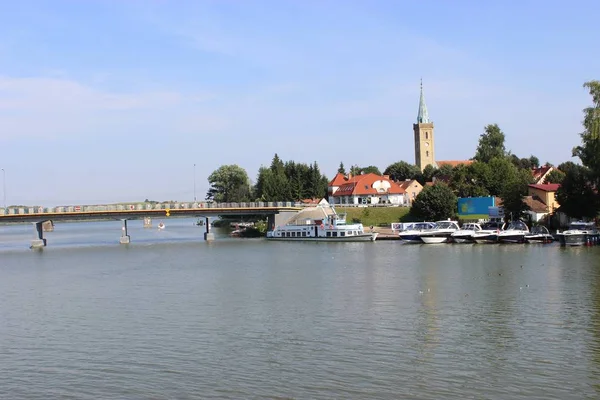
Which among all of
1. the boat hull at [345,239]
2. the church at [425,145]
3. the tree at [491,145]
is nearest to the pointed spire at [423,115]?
the church at [425,145]

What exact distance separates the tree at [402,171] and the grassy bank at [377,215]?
148 ft

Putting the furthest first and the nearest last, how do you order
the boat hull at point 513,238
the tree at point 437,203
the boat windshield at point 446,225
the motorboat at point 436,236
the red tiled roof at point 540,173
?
1. the red tiled roof at point 540,173
2. the tree at point 437,203
3. the boat windshield at point 446,225
4. the motorboat at point 436,236
5. the boat hull at point 513,238

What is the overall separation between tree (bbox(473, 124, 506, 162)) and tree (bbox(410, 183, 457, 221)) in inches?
1556

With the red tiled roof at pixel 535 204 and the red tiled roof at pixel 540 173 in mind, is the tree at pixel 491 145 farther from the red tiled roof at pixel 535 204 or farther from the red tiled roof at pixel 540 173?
the red tiled roof at pixel 535 204

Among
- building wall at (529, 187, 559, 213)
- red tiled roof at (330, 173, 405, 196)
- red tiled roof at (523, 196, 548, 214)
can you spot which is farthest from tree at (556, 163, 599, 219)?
red tiled roof at (330, 173, 405, 196)

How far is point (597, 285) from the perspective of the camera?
43.5 meters

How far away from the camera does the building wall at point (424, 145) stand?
19150 cm

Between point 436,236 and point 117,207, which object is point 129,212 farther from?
point 436,236

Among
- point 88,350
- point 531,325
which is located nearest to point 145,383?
point 88,350

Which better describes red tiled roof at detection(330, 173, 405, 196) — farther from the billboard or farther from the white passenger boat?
the billboard

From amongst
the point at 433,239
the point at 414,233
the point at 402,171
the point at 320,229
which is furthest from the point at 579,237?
the point at 402,171

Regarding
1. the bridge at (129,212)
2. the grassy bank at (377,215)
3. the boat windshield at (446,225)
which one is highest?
the bridge at (129,212)

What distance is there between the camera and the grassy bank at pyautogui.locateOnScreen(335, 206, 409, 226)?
120875 millimetres

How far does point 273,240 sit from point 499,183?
149ft
